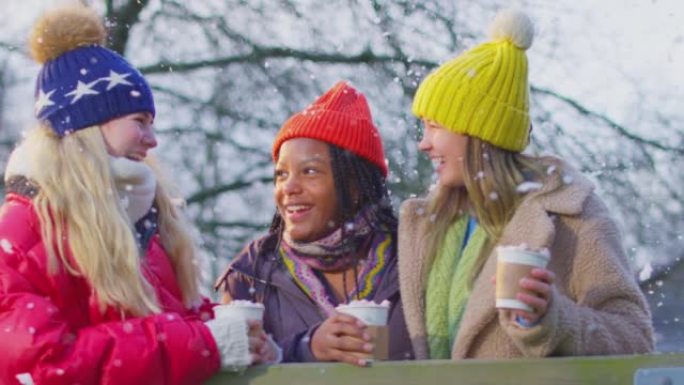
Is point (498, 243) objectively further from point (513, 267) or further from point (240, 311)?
point (240, 311)

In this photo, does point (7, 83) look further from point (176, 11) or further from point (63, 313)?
point (63, 313)

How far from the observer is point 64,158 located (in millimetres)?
3221

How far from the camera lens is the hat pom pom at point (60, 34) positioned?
138 inches

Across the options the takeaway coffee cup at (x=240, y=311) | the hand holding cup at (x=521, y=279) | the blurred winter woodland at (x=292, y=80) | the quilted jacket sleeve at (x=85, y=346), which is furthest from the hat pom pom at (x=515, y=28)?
the blurred winter woodland at (x=292, y=80)

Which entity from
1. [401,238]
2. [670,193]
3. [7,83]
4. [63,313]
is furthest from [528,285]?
[670,193]

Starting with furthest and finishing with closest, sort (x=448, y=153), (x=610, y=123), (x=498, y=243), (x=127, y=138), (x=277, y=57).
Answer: (x=610, y=123) → (x=277, y=57) → (x=448, y=153) → (x=498, y=243) → (x=127, y=138)

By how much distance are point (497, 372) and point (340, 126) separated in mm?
1325

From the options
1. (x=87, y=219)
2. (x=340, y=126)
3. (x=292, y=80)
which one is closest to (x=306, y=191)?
(x=340, y=126)

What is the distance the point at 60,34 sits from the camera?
3510mm

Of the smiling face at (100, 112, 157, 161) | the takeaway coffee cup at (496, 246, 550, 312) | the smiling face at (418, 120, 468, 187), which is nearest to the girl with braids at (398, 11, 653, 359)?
the smiling face at (418, 120, 468, 187)

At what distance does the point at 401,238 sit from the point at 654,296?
5.65 metres

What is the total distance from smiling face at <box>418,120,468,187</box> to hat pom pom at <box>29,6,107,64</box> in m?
0.92

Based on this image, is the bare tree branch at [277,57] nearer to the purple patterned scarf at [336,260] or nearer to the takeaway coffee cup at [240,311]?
the purple patterned scarf at [336,260]

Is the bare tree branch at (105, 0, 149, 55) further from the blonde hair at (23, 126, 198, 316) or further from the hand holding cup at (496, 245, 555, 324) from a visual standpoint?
the hand holding cup at (496, 245, 555, 324)
